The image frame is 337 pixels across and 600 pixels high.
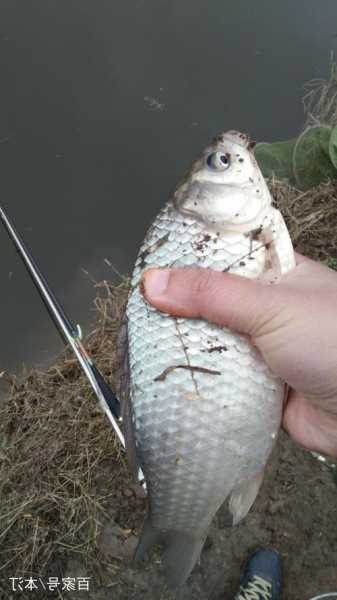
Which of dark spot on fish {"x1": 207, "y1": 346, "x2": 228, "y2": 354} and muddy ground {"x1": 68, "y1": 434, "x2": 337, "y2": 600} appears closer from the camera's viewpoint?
dark spot on fish {"x1": 207, "y1": 346, "x2": 228, "y2": 354}

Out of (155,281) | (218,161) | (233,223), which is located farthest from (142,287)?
(218,161)

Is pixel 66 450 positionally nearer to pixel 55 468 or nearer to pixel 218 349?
pixel 55 468

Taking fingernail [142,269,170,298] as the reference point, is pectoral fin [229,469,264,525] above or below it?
below

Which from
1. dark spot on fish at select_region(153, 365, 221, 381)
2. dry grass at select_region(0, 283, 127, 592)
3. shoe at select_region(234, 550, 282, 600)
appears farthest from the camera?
dry grass at select_region(0, 283, 127, 592)

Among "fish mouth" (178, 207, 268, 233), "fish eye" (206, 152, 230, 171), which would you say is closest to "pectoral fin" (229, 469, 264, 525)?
"fish mouth" (178, 207, 268, 233)

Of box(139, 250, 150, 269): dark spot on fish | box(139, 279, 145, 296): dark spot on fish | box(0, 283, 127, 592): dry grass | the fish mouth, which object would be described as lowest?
box(0, 283, 127, 592): dry grass

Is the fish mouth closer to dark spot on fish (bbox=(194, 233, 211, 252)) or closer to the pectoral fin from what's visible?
dark spot on fish (bbox=(194, 233, 211, 252))
